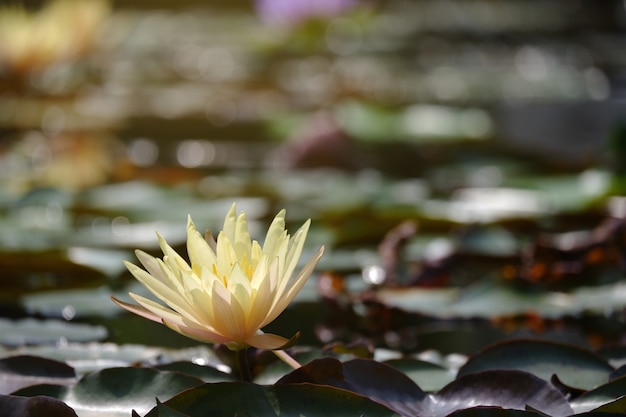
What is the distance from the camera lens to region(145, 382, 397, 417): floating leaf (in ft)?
2.67

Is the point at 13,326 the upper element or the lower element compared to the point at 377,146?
lower

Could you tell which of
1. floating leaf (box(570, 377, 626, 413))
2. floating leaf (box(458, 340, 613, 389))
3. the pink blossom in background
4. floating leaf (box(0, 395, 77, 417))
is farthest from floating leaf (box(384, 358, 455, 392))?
the pink blossom in background

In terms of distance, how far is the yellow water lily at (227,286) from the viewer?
2.72ft

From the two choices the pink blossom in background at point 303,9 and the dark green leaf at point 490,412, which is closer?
the dark green leaf at point 490,412

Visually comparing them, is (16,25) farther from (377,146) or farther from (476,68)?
(476,68)

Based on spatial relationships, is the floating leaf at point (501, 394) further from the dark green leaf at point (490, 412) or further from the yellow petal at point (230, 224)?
the yellow petal at point (230, 224)

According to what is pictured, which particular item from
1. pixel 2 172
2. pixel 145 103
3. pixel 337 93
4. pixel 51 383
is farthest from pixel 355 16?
pixel 51 383

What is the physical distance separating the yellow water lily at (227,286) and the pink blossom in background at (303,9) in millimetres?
2900

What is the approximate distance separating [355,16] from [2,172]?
2.05 meters

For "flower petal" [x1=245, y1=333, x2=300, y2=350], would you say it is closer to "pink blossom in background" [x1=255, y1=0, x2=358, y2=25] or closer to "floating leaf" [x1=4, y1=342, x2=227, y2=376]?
"floating leaf" [x1=4, y1=342, x2=227, y2=376]

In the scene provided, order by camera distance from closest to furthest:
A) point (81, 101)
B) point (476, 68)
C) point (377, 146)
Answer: point (377, 146) → point (81, 101) → point (476, 68)

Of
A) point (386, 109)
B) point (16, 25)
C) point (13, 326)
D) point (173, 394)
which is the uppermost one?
point (16, 25)

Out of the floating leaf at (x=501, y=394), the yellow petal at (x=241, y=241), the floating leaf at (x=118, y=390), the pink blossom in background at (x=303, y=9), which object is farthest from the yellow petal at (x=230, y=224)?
the pink blossom in background at (x=303, y=9)

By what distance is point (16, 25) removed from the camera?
2.98m
